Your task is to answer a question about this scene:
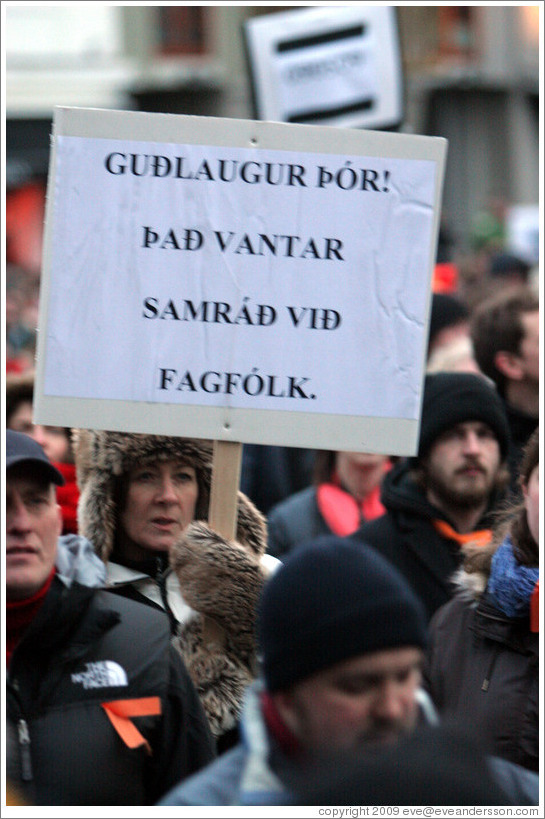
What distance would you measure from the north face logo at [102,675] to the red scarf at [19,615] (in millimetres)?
136

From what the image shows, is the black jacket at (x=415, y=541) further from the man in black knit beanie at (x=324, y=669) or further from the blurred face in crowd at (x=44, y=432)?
the man in black knit beanie at (x=324, y=669)

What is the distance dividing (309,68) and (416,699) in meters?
5.70

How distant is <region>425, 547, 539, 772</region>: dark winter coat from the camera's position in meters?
2.73

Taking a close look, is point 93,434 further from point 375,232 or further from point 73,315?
point 375,232

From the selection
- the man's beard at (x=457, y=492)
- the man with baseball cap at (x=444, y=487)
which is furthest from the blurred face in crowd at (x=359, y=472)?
the man's beard at (x=457, y=492)

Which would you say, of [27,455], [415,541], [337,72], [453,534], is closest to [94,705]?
[27,455]

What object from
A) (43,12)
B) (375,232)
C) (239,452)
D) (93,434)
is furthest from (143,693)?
(43,12)

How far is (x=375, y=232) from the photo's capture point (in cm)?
289

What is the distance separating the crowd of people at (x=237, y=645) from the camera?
1841 mm

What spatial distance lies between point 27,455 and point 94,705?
1.68ft

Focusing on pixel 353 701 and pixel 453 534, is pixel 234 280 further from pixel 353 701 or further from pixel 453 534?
pixel 453 534

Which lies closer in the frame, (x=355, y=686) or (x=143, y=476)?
(x=355, y=686)

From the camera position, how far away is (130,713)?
2574 mm

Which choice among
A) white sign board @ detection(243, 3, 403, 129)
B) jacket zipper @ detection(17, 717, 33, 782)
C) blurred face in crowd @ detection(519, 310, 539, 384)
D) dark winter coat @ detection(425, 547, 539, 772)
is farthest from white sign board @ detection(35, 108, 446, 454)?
white sign board @ detection(243, 3, 403, 129)
